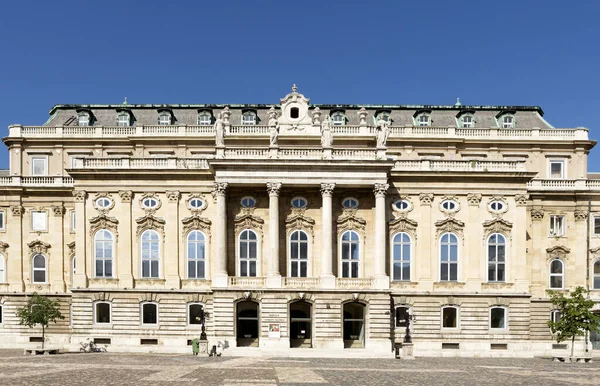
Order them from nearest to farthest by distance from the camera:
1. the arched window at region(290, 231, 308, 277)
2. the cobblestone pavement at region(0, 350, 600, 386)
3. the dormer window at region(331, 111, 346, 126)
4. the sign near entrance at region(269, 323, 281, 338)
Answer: the cobblestone pavement at region(0, 350, 600, 386) < the sign near entrance at region(269, 323, 281, 338) < the arched window at region(290, 231, 308, 277) < the dormer window at region(331, 111, 346, 126)

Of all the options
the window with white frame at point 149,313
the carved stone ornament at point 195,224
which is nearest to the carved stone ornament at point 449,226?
the carved stone ornament at point 195,224

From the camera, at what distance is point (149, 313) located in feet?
141

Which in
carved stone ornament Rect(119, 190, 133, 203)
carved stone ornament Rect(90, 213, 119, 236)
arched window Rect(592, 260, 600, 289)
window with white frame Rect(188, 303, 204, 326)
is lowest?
window with white frame Rect(188, 303, 204, 326)

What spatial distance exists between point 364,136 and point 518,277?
18.5 m

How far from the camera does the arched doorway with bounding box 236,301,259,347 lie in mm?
41844

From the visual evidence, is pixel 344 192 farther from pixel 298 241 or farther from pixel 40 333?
pixel 40 333

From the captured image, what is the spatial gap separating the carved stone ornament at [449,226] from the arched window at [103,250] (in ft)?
92.6

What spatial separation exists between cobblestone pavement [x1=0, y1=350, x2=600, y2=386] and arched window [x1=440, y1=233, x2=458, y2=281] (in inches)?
301

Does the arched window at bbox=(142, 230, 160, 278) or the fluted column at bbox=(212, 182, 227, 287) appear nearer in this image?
the fluted column at bbox=(212, 182, 227, 287)

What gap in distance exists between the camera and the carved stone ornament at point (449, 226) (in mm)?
43625

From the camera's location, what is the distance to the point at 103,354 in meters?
39.2

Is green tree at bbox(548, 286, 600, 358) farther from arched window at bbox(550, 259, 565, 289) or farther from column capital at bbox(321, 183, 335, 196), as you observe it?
column capital at bbox(321, 183, 335, 196)

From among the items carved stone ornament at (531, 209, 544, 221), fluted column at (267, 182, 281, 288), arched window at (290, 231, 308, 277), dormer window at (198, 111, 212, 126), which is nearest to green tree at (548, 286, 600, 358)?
carved stone ornament at (531, 209, 544, 221)

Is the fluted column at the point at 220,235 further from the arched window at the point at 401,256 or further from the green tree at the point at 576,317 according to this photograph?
the green tree at the point at 576,317
